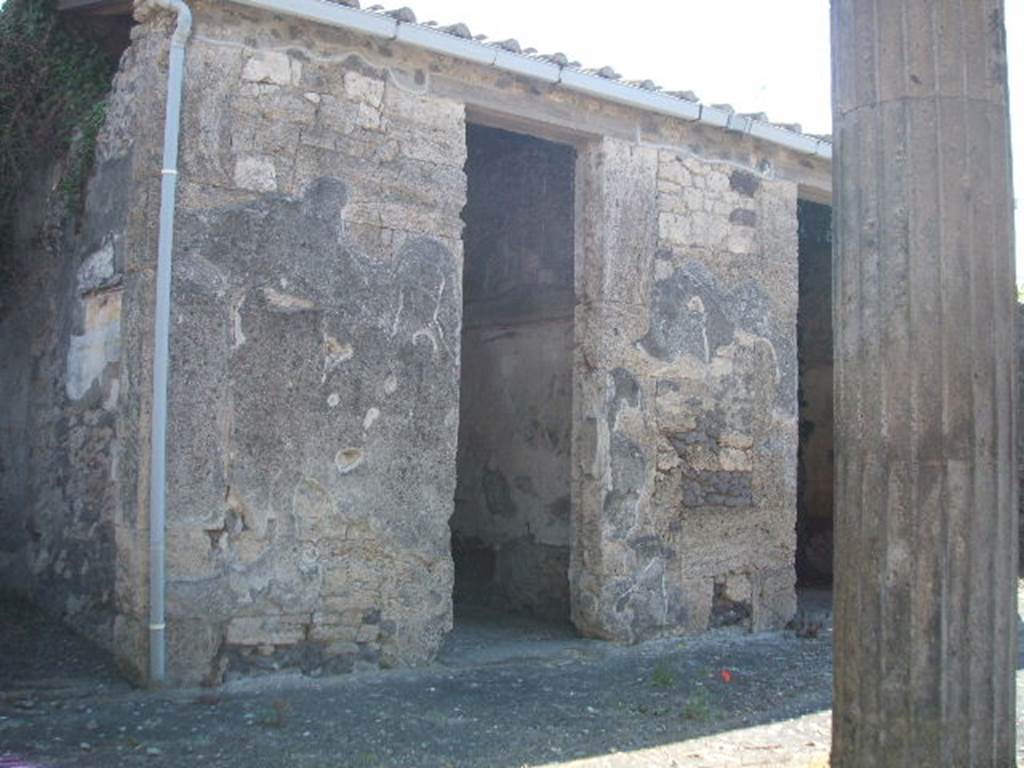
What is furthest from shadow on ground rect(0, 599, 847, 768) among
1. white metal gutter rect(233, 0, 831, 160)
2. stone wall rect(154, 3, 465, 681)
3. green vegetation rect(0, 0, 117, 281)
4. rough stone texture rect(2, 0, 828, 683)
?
white metal gutter rect(233, 0, 831, 160)

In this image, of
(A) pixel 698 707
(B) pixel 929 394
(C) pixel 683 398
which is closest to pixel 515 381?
(C) pixel 683 398

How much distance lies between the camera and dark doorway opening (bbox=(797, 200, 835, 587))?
10.4m

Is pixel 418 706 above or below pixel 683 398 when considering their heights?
below

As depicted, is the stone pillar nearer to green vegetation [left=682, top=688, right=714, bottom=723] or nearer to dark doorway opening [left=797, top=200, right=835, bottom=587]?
green vegetation [left=682, top=688, right=714, bottom=723]

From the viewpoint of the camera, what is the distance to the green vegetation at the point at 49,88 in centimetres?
620

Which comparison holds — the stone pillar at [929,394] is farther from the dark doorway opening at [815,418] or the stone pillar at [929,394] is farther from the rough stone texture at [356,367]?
the dark doorway opening at [815,418]

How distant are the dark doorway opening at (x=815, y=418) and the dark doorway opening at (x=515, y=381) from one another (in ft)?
10.4

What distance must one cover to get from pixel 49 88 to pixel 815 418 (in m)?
7.60

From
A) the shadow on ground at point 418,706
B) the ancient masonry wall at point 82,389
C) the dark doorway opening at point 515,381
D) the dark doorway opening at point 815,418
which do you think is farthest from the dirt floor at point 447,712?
the dark doorway opening at point 815,418

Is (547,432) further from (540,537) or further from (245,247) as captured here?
(245,247)

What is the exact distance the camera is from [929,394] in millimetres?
3010

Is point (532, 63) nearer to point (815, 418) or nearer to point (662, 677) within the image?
point (662, 677)

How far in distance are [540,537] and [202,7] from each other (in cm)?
399

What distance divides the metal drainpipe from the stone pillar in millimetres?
3215
